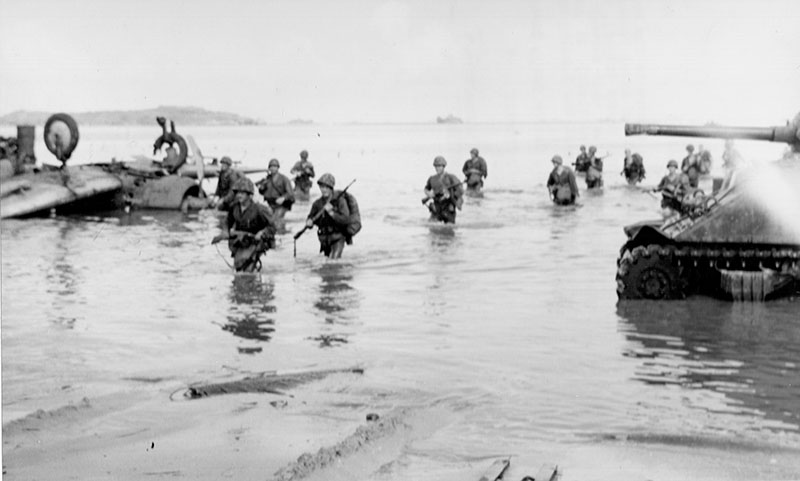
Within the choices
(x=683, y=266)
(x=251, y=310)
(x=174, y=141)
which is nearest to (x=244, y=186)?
(x=251, y=310)

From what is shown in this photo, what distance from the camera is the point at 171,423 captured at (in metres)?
8.01

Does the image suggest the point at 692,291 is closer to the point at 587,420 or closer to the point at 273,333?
the point at 273,333

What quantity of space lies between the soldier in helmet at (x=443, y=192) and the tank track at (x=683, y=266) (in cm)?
934

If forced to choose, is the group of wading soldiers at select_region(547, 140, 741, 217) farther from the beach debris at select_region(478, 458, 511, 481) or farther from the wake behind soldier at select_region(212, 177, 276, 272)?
the beach debris at select_region(478, 458, 511, 481)

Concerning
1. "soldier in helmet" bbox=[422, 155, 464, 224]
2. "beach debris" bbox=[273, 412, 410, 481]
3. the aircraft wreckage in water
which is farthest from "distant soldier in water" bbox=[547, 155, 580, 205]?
"beach debris" bbox=[273, 412, 410, 481]

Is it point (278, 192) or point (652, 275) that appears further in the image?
point (278, 192)

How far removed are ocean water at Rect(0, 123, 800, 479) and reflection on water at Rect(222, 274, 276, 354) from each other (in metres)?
0.04

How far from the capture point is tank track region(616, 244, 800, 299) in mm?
13195

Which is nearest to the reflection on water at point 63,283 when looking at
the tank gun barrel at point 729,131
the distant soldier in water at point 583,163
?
the tank gun barrel at point 729,131

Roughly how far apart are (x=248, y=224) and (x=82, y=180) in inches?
595

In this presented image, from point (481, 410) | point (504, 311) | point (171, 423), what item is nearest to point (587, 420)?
point (481, 410)

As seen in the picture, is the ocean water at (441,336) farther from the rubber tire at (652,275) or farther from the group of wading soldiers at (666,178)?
the group of wading soldiers at (666,178)

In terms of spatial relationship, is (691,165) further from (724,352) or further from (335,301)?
(724,352)

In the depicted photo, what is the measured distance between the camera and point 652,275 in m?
13.7
